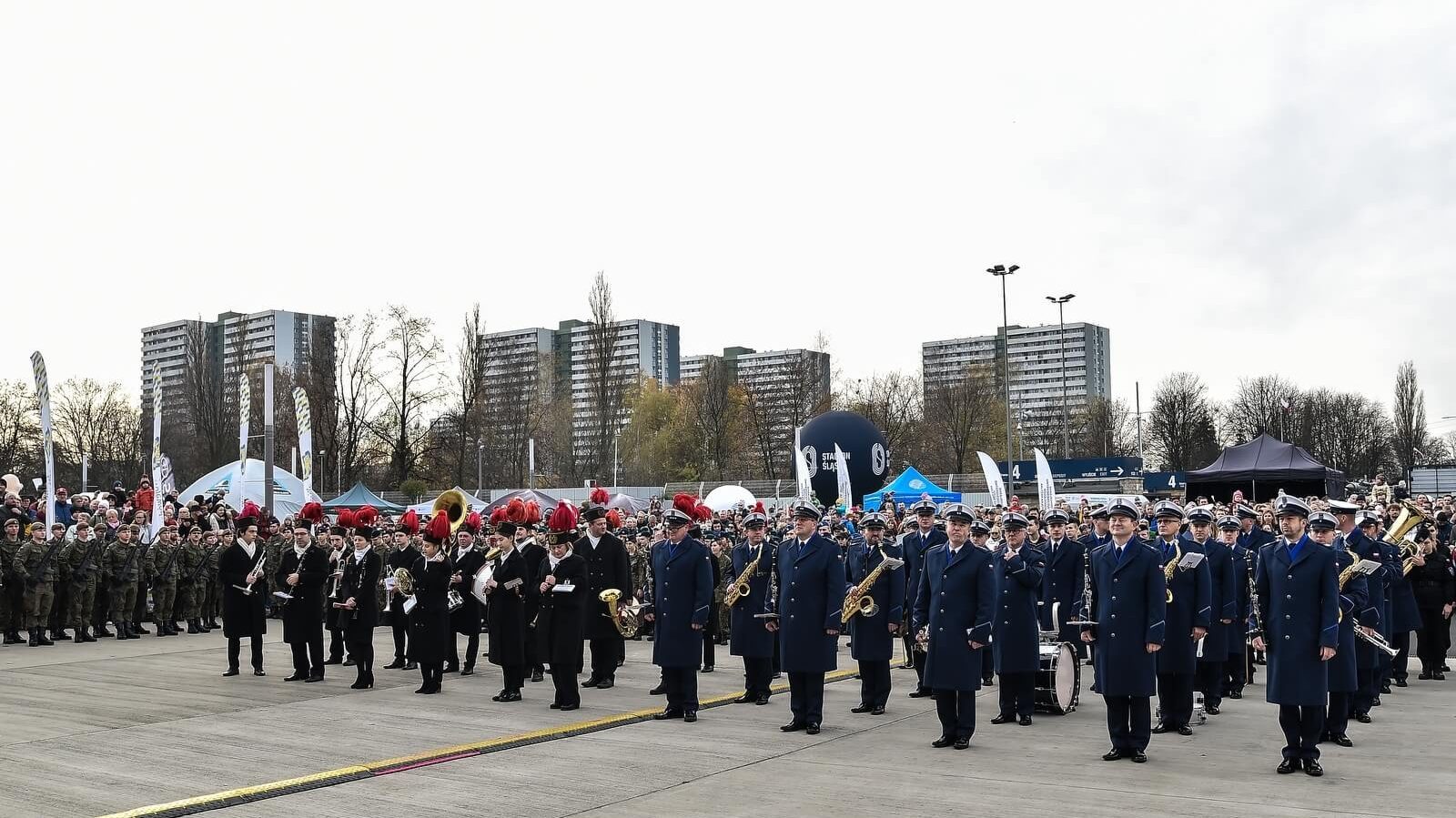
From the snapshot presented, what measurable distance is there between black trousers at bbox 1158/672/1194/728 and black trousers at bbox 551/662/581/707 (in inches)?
228

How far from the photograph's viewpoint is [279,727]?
11.3 meters

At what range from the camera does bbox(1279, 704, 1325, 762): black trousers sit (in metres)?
8.77

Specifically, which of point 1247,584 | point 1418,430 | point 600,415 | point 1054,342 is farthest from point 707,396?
point 1054,342

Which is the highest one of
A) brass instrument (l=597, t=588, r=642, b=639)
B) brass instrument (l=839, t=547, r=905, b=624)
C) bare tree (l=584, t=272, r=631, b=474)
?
bare tree (l=584, t=272, r=631, b=474)

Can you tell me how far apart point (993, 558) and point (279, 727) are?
685 cm

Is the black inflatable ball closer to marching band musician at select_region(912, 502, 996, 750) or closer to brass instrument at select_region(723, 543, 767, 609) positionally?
brass instrument at select_region(723, 543, 767, 609)

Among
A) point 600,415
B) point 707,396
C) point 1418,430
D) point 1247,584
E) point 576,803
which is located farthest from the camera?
point 1418,430

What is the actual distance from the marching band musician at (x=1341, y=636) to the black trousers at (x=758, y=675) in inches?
208

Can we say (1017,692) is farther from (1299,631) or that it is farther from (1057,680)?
(1299,631)

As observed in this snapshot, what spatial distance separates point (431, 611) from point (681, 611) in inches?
132

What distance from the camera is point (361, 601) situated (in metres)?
14.6

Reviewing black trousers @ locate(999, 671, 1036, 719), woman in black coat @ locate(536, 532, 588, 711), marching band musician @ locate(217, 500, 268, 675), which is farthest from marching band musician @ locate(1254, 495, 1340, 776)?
marching band musician @ locate(217, 500, 268, 675)

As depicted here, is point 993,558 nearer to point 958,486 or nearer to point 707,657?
point 707,657

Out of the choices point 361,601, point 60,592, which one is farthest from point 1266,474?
point 60,592
